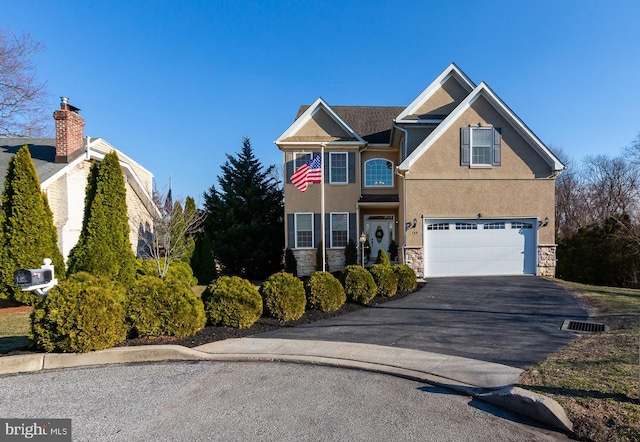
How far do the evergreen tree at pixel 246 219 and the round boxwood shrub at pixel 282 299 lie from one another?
1105 cm

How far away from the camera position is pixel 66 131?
42.3 feet

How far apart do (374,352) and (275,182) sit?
16696 millimetres

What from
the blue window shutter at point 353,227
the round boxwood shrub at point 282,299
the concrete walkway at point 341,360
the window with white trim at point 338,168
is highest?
the window with white trim at point 338,168

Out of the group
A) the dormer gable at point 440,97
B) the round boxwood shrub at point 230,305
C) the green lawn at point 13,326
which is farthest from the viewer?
the dormer gable at point 440,97

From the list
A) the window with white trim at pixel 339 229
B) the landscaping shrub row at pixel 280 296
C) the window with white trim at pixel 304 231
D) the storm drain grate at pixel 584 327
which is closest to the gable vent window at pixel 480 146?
the window with white trim at pixel 339 229

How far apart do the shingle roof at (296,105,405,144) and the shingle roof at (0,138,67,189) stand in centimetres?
1179

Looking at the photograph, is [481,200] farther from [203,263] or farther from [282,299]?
[203,263]

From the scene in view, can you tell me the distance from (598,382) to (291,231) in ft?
45.2

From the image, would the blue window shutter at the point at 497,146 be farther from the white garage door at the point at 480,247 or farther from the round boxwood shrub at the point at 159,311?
the round boxwood shrub at the point at 159,311

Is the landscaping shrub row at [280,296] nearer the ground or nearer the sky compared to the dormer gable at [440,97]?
nearer the ground

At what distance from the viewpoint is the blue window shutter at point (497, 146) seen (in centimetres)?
1446

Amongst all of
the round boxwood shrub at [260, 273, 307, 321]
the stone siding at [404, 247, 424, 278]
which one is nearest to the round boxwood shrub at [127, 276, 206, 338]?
the round boxwood shrub at [260, 273, 307, 321]

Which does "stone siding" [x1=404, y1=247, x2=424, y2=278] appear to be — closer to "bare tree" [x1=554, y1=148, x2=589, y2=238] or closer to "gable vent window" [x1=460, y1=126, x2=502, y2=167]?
"gable vent window" [x1=460, y1=126, x2=502, y2=167]

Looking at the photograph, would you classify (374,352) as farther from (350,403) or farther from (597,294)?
(597,294)
